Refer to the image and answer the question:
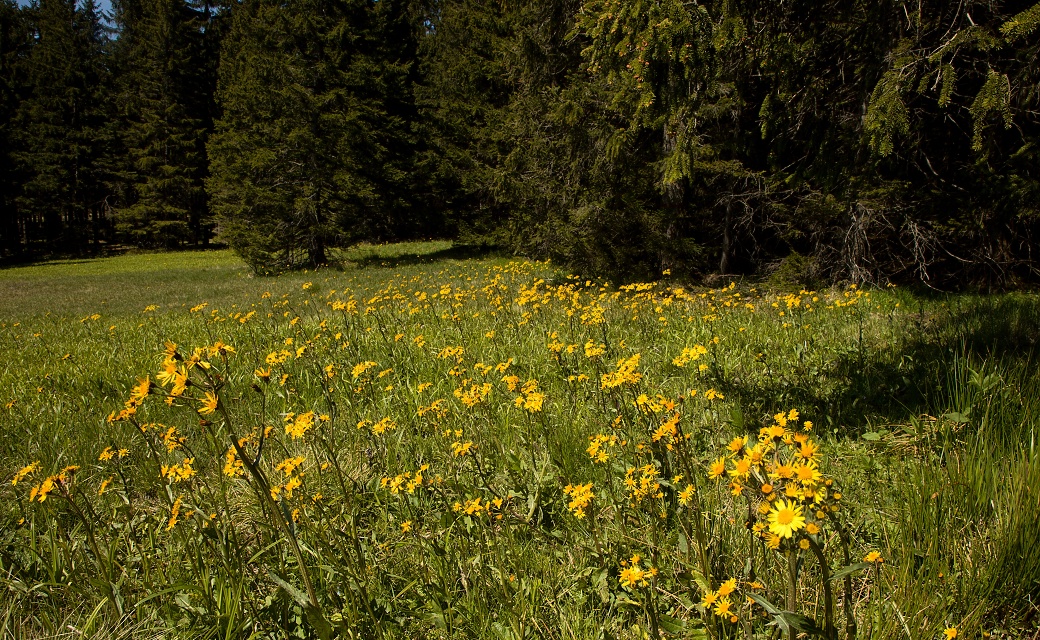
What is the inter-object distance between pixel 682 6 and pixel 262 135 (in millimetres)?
18251

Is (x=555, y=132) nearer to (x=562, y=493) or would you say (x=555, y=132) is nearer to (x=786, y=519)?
(x=562, y=493)

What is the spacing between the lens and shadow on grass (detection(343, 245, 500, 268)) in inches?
691

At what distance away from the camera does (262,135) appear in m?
17.7

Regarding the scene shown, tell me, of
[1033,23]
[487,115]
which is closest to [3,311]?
[487,115]

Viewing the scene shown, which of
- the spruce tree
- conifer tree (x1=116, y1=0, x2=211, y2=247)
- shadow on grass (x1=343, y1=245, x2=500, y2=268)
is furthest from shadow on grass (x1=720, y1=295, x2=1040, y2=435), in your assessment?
conifer tree (x1=116, y1=0, x2=211, y2=247)

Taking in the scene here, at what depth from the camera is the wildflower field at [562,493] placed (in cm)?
139

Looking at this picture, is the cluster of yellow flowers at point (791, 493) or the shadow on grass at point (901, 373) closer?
the cluster of yellow flowers at point (791, 493)

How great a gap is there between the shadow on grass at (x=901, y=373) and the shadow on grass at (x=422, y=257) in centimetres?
1456

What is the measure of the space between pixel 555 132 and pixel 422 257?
1011cm

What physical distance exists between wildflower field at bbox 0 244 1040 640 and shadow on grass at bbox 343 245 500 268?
13035 mm

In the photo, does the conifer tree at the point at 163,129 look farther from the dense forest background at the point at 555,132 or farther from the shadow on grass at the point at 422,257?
the shadow on grass at the point at 422,257

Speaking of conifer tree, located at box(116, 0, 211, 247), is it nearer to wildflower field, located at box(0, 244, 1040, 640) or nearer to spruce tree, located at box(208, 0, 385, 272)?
spruce tree, located at box(208, 0, 385, 272)

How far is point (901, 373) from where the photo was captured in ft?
10.1

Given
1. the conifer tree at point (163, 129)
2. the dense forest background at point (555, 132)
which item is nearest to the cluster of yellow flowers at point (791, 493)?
the dense forest background at point (555, 132)
